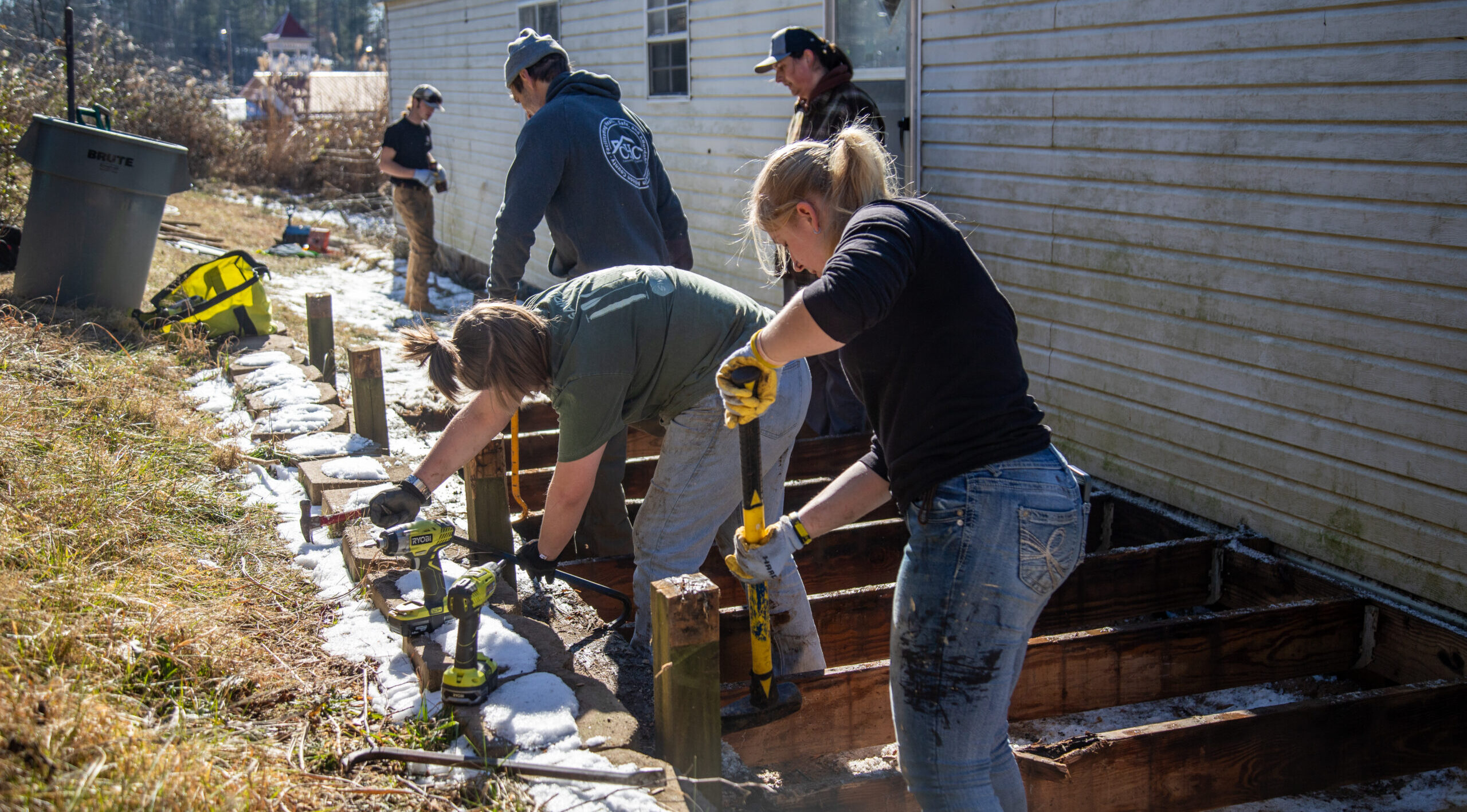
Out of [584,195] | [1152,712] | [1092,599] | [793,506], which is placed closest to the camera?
[1152,712]

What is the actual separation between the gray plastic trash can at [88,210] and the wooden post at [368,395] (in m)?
3.17

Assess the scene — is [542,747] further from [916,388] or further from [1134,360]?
[1134,360]

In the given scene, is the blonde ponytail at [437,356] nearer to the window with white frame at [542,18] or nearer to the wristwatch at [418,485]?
the wristwatch at [418,485]

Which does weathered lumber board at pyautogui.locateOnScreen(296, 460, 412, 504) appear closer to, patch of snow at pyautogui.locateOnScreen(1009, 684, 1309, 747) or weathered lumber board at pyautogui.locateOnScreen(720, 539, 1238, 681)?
weathered lumber board at pyautogui.locateOnScreen(720, 539, 1238, 681)

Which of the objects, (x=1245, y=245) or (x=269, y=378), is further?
(x=269, y=378)

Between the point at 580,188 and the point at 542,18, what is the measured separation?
24.3 feet

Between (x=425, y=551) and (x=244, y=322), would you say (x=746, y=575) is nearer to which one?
(x=425, y=551)

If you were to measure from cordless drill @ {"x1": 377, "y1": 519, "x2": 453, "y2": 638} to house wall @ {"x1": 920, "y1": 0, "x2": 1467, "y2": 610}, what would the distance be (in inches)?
128

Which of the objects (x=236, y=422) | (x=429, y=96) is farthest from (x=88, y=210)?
(x=429, y=96)

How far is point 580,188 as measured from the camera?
4.29 meters

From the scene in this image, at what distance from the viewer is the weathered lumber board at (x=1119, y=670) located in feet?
9.76

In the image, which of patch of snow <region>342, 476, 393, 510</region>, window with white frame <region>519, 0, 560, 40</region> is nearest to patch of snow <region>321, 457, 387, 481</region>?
patch of snow <region>342, 476, 393, 510</region>

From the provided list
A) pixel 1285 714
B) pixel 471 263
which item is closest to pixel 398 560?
pixel 1285 714

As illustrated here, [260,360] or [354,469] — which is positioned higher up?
[260,360]
